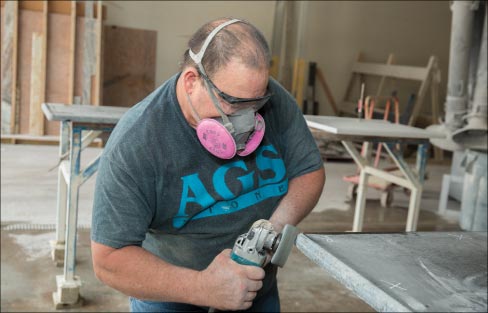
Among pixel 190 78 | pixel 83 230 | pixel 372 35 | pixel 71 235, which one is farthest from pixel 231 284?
pixel 372 35

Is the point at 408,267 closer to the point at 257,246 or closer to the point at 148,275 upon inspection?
the point at 257,246

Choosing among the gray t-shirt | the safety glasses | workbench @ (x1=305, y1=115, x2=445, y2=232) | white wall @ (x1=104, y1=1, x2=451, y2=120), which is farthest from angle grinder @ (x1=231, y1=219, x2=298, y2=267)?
white wall @ (x1=104, y1=1, x2=451, y2=120)

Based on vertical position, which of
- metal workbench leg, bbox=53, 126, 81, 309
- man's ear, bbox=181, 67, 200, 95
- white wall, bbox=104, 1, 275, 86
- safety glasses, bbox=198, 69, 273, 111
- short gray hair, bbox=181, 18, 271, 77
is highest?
white wall, bbox=104, 1, 275, 86

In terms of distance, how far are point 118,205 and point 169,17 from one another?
7606mm

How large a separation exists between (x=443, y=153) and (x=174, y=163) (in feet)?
27.4

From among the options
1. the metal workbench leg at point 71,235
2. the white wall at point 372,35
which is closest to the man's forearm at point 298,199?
the metal workbench leg at point 71,235

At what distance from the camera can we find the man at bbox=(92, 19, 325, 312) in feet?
4.59

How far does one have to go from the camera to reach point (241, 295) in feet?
4.49

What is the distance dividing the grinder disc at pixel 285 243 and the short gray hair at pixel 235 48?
0.43m

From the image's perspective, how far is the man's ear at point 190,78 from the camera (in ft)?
4.83

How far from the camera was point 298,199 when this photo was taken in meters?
1.78

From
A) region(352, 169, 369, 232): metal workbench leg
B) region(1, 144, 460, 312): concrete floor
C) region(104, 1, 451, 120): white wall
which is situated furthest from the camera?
region(104, 1, 451, 120): white wall

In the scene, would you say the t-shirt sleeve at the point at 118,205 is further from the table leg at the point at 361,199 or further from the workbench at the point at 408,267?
the table leg at the point at 361,199

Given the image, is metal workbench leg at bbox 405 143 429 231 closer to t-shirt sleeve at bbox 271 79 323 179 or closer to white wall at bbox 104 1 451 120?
t-shirt sleeve at bbox 271 79 323 179
